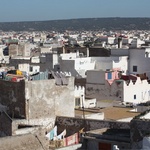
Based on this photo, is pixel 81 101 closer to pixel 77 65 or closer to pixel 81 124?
pixel 81 124

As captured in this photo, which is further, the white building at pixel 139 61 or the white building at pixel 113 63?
the white building at pixel 139 61

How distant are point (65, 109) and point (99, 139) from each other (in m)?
4.22

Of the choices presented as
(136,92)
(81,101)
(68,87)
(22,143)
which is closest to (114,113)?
(81,101)

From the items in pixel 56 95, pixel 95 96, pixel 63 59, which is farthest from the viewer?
pixel 63 59

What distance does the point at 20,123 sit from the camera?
18672mm

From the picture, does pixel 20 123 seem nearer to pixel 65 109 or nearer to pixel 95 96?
pixel 65 109

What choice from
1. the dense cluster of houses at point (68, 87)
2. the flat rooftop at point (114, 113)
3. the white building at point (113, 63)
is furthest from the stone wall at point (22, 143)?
the white building at point (113, 63)

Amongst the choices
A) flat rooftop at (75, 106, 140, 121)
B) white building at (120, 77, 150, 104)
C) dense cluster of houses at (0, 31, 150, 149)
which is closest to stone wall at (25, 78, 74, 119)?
dense cluster of houses at (0, 31, 150, 149)

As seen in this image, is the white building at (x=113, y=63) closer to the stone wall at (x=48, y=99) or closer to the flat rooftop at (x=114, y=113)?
the flat rooftop at (x=114, y=113)

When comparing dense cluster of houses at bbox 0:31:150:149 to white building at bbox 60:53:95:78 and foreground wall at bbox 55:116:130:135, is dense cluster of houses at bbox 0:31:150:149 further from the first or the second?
foreground wall at bbox 55:116:130:135

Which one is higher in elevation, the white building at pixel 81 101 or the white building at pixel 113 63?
the white building at pixel 113 63

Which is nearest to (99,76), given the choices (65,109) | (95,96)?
(95,96)

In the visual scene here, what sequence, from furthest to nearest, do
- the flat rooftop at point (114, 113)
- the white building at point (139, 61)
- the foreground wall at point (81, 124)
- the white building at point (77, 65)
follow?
the white building at point (139, 61) → the white building at point (77, 65) → the flat rooftop at point (114, 113) → the foreground wall at point (81, 124)

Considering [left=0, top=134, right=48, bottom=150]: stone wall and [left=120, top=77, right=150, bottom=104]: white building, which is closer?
[left=0, top=134, right=48, bottom=150]: stone wall
